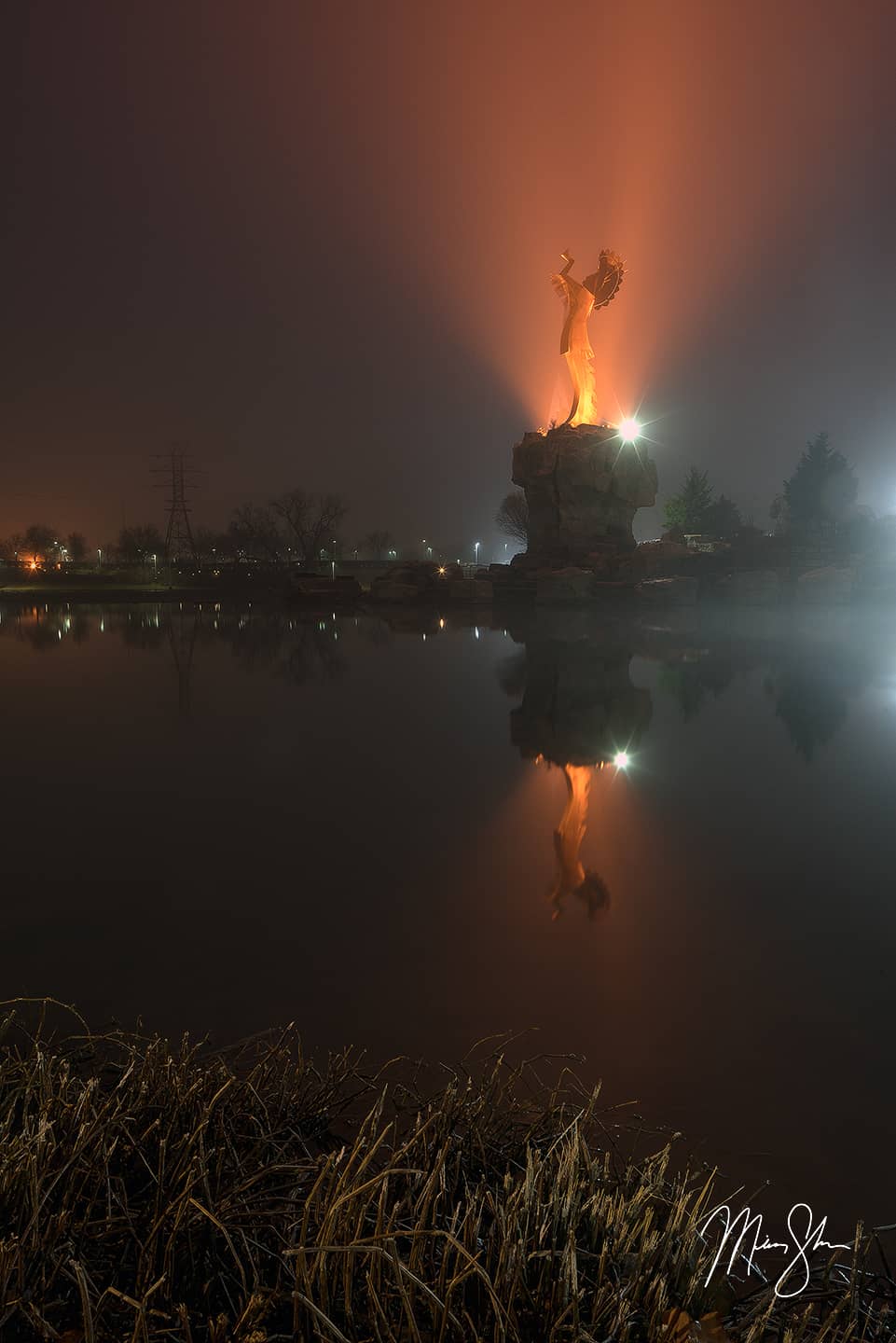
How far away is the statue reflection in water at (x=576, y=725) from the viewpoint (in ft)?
18.2

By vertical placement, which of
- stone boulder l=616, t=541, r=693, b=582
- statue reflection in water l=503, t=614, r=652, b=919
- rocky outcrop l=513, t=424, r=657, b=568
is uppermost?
rocky outcrop l=513, t=424, r=657, b=568

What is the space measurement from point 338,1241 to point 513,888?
3.41m

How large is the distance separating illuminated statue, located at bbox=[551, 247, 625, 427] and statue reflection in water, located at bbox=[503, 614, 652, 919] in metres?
20.8

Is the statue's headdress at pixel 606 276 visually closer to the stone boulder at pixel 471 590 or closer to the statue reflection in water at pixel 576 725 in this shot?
the stone boulder at pixel 471 590

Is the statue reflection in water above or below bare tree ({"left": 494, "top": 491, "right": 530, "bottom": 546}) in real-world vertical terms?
below

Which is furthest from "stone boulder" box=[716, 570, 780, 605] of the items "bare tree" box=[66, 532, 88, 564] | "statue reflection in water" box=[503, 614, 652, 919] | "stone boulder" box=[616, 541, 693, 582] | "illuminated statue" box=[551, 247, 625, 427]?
"bare tree" box=[66, 532, 88, 564]

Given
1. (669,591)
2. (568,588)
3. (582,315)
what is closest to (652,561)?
(669,591)

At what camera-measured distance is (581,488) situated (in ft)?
120

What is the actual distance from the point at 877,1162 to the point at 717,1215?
→ 699mm

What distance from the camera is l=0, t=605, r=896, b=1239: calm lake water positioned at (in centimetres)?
339

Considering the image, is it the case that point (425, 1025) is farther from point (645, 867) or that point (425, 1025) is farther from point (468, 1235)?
point (645, 867)

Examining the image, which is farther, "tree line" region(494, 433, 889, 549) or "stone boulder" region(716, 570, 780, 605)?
"tree line" region(494, 433, 889, 549)

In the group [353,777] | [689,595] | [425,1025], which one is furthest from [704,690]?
[689,595]
